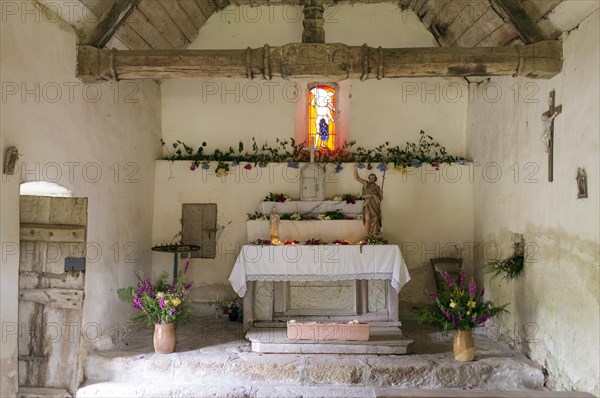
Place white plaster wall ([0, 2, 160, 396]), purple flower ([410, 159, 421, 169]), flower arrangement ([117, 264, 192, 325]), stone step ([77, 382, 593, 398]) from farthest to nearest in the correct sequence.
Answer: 1. purple flower ([410, 159, 421, 169])
2. flower arrangement ([117, 264, 192, 325])
3. stone step ([77, 382, 593, 398])
4. white plaster wall ([0, 2, 160, 396])

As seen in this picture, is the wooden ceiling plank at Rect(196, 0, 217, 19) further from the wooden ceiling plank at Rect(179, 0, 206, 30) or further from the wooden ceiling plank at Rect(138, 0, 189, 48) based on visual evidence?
the wooden ceiling plank at Rect(138, 0, 189, 48)

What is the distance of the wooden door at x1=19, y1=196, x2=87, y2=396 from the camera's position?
18.8 ft

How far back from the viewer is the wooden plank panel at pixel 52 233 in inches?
223

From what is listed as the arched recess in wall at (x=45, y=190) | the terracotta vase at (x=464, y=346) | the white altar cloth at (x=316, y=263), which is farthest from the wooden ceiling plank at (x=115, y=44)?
the terracotta vase at (x=464, y=346)

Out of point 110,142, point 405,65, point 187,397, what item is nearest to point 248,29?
point 110,142

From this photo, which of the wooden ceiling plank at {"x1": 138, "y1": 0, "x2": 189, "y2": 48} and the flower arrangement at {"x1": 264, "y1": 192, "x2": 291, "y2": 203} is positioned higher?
the wooden ceiling plank at {"x1": 138, "y1": 0, "x2": 189, "y2": 48}

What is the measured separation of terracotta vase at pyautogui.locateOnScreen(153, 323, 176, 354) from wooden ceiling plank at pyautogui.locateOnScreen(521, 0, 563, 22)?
18.0ft

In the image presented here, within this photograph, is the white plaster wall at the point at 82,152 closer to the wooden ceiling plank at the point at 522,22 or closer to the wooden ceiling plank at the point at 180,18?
the wooden ceiling plank at the point at 180,18

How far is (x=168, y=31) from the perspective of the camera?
8406mm

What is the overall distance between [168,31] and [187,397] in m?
5.31

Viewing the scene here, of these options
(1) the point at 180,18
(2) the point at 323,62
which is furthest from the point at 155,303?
(1) the point at 180,18

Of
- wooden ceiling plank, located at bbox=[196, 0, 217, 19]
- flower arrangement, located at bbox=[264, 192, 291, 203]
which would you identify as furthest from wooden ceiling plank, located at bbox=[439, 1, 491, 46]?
wooden ceiling plank, located at bbox=[196, 0, 217, 19]

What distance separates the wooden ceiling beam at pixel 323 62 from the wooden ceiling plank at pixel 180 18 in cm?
172

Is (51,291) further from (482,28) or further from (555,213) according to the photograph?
(482,28)
